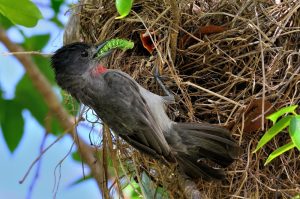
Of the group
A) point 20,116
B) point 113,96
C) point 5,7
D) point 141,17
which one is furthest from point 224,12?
point 20,116

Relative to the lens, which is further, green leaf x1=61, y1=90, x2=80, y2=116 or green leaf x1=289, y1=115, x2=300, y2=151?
green leaf x1=61, y1=90, x2=80, y2=116

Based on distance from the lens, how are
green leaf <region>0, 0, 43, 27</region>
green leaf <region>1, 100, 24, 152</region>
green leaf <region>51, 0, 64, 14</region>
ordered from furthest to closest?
green leaf <region>51, 0, 64, 14</region>, green leaf <region>1, 100, 24, 152</region>, green leaf <region>0, 0, 43, 27</region>

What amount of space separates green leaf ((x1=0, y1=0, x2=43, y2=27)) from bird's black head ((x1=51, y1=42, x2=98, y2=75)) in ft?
0.68

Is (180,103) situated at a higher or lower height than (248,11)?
lower

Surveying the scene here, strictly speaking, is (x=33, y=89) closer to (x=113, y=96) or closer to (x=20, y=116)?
(x=20, y=116)

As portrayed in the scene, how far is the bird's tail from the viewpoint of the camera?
3133mm

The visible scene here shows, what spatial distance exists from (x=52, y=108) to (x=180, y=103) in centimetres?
92

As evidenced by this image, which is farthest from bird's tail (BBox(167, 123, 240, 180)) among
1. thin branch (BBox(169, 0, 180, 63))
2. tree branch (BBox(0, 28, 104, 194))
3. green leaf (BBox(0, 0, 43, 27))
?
green leaf (BBox(0, 0, 43, 27))

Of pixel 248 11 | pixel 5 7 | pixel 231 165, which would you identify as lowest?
pixel 231 165

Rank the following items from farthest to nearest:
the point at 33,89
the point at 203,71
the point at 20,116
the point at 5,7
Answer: the point at 33,89
the point at 20,116
the point at 203,71
the point at 5,7

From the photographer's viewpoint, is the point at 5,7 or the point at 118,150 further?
the point at 118,150

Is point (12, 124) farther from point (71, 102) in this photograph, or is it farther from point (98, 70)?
point (98, 70)

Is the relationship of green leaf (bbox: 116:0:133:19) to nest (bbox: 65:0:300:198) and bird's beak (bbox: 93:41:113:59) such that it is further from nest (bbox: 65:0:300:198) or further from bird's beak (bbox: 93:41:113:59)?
bird's beak (bbox: 93:41:113:59)

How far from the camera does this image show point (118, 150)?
3480 mm
